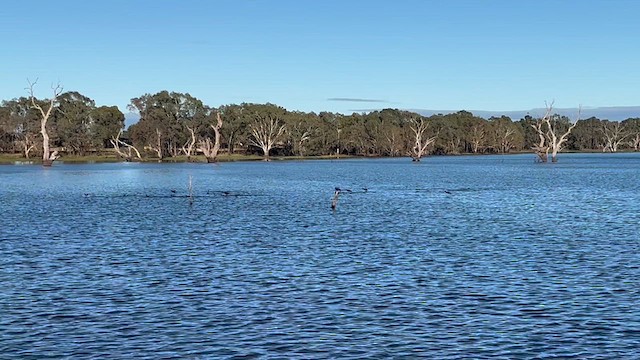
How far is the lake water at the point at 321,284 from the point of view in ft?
60.1

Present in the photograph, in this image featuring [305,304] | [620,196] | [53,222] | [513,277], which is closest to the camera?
[305,304]

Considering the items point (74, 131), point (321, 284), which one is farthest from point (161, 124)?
point (321, 284)

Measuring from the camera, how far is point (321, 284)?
25797mm

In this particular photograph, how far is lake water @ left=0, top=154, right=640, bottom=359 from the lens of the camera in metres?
18.3

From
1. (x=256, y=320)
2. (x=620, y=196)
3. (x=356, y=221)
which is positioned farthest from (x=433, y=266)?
(x=620, y=196)

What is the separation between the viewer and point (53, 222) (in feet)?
155

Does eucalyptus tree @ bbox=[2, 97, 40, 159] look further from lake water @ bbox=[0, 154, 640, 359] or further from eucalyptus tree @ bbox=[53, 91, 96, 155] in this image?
lake water @ bbox=[0, 154, 640, 359]

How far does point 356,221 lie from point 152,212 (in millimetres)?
16116

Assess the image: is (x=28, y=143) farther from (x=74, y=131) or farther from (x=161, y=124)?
(x=161, y=124)

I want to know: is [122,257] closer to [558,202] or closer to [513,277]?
[513,277]

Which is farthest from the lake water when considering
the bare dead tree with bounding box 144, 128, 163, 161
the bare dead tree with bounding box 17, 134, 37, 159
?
the bare dead tree with bounding box 17, 134, 37, 159

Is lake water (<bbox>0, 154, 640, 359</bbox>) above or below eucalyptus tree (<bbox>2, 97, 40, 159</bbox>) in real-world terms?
below

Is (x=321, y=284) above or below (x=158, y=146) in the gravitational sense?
below

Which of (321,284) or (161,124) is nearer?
(321,284)
